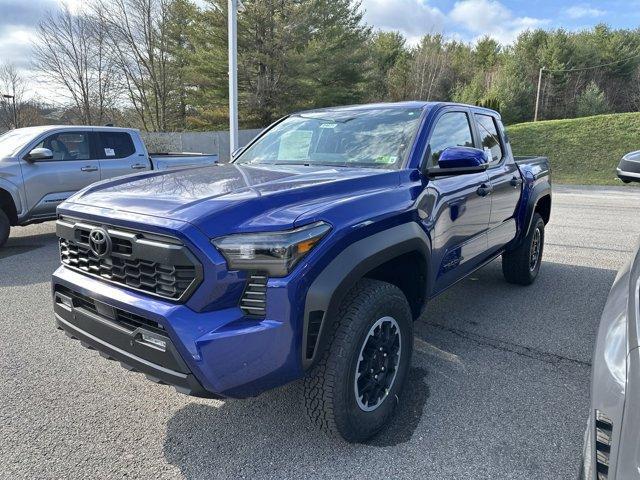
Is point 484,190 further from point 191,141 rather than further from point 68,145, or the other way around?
point 191,141

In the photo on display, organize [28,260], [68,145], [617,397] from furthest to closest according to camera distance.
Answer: [68,145]
[28,260]
[617,397]

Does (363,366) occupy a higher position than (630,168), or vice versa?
(630,168)

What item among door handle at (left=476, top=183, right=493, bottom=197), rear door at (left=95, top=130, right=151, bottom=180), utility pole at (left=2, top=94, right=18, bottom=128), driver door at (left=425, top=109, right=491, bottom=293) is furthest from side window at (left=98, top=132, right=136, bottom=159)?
utility pole at (left=2, top=94, right=18, bottom=128)

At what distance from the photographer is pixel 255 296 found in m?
2.09

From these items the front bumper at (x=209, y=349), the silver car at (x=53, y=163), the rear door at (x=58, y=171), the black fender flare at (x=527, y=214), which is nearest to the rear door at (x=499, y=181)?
the black fender flare at (x=527, y=214)

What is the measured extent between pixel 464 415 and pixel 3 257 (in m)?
6.75

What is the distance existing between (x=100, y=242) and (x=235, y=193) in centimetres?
73

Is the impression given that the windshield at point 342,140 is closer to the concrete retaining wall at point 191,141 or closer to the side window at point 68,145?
the side window at point 68,145

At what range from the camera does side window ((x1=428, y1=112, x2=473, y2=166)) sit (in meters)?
3.29

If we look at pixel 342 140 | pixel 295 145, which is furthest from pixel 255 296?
pixel 295 145

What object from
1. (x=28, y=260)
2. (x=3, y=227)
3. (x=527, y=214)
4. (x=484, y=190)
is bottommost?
(x=28, y=260)

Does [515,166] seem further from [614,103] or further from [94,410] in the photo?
[614,103]

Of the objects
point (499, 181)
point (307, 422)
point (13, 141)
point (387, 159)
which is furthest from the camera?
point (13, 141)

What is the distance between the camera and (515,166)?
4715mm
